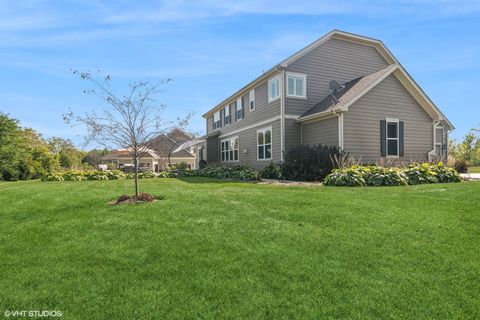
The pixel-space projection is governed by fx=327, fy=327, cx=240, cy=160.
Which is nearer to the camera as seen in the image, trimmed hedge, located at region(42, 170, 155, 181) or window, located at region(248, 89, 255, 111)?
trimmed hedge, located at region(42, 170, 155, 181)

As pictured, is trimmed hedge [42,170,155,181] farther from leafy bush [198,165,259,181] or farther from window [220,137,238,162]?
window [220,137,238,162]

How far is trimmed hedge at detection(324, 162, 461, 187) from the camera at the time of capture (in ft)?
34.1

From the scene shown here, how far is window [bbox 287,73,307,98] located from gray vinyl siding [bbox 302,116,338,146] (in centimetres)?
160

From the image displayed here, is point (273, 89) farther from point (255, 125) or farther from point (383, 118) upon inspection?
point (383, 118)

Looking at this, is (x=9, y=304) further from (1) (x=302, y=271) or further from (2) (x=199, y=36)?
(2) (x=199, y=36)

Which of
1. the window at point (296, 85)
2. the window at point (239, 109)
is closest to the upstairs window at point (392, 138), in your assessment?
the window at point (296, 85)

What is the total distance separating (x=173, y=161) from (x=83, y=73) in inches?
1876

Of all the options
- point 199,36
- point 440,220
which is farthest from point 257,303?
point 199,36

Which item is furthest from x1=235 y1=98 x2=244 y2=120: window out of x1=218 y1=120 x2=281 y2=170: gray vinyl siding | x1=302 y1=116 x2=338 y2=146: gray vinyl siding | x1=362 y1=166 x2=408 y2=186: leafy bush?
x1=362 y1=166 x2=408 y2=186: leafy bush

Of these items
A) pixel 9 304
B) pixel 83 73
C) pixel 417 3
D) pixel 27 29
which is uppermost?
pixel 417 3

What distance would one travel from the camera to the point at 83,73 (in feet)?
24.6

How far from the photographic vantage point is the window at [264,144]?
58.6ft

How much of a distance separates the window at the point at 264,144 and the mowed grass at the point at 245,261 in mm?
11444

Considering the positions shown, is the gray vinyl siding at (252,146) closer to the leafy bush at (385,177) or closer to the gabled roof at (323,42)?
the gabled roof at (323,42)
